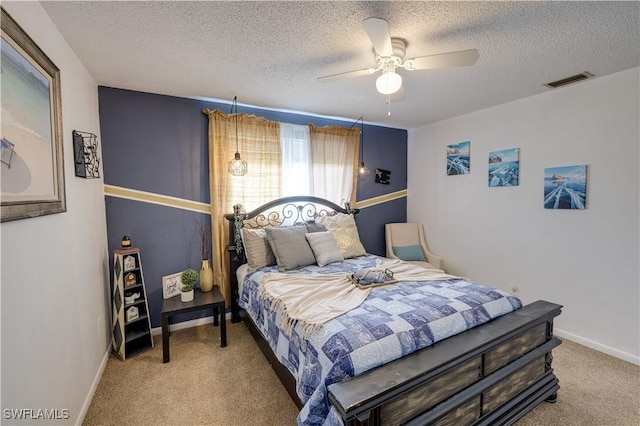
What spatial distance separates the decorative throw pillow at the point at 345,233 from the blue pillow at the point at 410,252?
96cm

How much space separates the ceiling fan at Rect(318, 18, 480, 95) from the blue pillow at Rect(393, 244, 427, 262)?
279 cm

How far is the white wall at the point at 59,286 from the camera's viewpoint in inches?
47.7

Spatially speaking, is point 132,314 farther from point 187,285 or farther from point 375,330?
point 375,330

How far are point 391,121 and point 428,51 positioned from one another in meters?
2.08

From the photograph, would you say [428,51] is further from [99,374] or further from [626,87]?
[99,374]

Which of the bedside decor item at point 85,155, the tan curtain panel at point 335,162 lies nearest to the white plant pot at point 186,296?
the bedside decor item at point 85,155

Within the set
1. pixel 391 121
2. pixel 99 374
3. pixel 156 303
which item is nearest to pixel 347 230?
Result: pixel 391 121

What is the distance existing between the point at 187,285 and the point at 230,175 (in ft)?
4.15

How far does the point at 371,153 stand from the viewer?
437cm

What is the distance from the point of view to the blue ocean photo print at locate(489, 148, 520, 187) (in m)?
3.30

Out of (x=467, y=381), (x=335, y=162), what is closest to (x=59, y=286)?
(x=467, y=381)

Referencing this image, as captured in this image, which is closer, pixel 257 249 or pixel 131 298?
pixel 131 298

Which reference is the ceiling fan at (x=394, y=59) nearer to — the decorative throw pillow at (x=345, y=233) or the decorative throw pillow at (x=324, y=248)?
the decorative throw pillow at (x=324, y=248)

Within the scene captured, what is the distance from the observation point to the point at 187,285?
2838 millimetres
